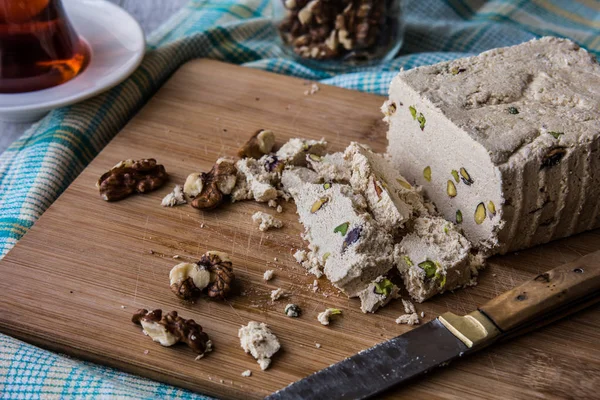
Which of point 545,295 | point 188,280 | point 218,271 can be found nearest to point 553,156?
point 545,295

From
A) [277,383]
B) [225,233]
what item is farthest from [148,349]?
[225,233]

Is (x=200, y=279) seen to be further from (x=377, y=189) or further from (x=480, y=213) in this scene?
(x=480, y=213)

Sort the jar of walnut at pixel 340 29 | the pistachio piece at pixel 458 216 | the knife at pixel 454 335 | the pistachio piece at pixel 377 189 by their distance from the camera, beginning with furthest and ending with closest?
1. the jar of walnut at pixel 340 29
2. the pistachio piece at pixel 458 216
3. the pistachio piece at pixel 377 189
4. the knife at pixel 454 335

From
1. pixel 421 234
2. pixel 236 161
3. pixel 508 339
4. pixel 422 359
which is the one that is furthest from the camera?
pixel 236 161

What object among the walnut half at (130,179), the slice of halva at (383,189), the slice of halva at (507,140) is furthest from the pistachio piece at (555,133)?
the walnut half at (130,179)

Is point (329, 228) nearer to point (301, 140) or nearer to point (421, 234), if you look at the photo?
point (421, 234)

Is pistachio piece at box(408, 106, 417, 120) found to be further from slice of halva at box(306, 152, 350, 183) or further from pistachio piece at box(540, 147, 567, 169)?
pistachio piece at box(540, 147, 567, 169)

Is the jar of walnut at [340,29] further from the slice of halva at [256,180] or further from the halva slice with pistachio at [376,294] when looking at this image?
the halva slice with pistachio at [376,294]
